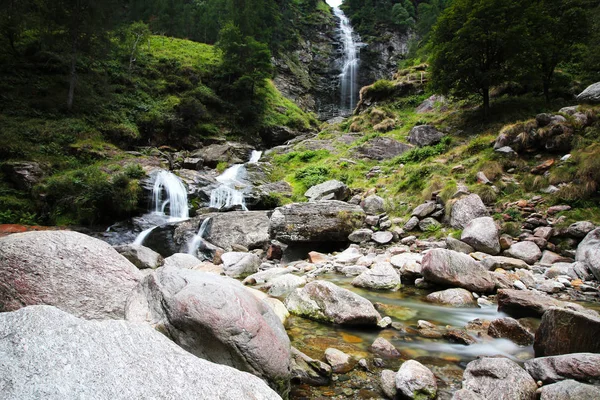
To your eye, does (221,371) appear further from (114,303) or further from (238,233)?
(238,233)

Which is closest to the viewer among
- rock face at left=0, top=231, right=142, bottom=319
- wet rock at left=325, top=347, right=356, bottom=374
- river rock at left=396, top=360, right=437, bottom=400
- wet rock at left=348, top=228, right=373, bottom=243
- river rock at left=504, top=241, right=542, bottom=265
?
river rock at left=396, top=360, right=437, bottom=400

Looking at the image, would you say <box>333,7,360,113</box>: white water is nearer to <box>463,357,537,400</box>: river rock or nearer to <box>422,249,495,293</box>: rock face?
<box>422,249,495,293</box>: rock face

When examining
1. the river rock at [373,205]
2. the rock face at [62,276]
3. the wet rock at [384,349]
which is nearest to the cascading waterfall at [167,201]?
the river rock at [373,205]

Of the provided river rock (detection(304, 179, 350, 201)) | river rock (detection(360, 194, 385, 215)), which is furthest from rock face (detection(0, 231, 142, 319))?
river rock (detection(304, 179, 350, 201))

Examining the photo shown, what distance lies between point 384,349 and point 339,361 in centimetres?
73

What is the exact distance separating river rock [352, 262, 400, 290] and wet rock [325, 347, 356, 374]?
303 cm

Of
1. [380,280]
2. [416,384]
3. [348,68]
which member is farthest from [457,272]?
[348,68]

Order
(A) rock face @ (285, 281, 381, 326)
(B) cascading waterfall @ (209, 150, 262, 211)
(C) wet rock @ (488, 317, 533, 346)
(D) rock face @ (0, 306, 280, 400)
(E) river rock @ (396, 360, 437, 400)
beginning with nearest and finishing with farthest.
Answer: (D) rock face @ (0, 306, 280, 400), (E) river rock @ (396, 360, 437, 400), (C) wet rock @ (488, 317, 533, 346), (A) rock face @ (285, 281, 381, 326), (B) cascading waterfall @ (209, 150, 262, 211)

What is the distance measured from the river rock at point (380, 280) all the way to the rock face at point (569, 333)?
316cm

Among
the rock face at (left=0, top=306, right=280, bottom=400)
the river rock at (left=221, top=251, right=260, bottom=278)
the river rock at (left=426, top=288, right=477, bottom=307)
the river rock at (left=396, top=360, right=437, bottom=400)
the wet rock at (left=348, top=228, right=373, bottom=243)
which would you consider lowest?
the river rock at (left=221, top=251, right=260, bottom=278)

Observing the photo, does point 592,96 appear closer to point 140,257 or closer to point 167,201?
point 140,257

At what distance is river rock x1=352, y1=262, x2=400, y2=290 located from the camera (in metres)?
6.54

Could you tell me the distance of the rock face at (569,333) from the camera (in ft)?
10.5

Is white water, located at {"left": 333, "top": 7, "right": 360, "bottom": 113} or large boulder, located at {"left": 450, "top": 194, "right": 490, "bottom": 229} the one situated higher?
white water, located at {"left": 333, "top": 7, "right": 360, "bottom": 113}
